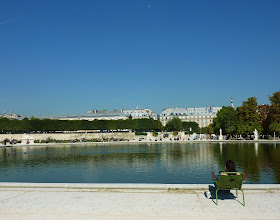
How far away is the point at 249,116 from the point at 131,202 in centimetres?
4727

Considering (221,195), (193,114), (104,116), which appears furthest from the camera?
(193,114)

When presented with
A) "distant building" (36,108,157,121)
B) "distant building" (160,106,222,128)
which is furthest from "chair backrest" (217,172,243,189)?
"distant building" (160,106,222,128)

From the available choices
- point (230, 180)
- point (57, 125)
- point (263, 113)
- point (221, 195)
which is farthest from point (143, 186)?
point (57, 125)

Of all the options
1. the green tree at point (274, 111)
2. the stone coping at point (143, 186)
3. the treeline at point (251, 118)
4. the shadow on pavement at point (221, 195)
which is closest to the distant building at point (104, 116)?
the treeline at point (251, 118)

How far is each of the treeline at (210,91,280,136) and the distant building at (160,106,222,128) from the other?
66.3 metres

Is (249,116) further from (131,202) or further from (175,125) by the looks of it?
(131,202)

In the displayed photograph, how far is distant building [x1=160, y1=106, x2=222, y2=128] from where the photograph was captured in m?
122

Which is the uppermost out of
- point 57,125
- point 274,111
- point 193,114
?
point 193,114

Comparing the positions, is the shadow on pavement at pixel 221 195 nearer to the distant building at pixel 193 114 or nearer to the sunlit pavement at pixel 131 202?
the sunlit pavement at pixel 131 202

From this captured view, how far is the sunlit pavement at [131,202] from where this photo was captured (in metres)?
5.99

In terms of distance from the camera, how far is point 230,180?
22.6 ft

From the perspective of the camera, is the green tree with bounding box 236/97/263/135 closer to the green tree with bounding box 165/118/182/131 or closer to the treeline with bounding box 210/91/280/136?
the treeline with bounding box 210/91/280/136

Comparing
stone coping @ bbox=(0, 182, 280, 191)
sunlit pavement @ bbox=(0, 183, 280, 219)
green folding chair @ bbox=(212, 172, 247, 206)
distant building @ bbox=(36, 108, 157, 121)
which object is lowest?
sunlit pavement @ bbox=(0, 183, 280, 219)

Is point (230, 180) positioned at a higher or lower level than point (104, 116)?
lower
